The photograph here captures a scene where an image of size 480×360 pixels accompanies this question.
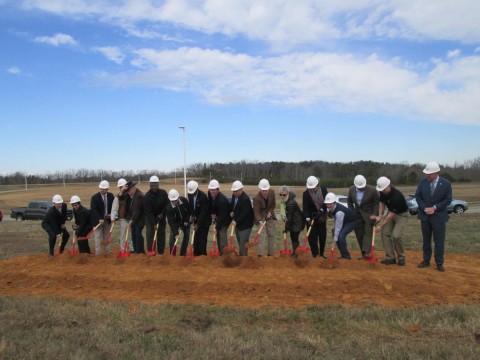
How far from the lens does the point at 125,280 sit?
770cm

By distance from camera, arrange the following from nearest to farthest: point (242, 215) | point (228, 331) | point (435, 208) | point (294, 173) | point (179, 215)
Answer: point (228, 331) < point (435, 208) < point (242, 215) < point (179, 215) < point (294, 173)

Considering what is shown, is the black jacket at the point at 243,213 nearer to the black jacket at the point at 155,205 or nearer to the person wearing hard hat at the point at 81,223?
the black jacket at the point at 155,205

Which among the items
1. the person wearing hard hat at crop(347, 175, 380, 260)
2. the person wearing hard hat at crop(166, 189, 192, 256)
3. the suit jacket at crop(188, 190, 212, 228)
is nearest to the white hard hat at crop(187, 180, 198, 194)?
the suit jacket at crop(188, 190, 212, 228)

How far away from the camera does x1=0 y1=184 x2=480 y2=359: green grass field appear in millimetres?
4500

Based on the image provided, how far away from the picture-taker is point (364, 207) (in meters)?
9.05

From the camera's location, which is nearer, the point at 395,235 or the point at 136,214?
the point at 395,235

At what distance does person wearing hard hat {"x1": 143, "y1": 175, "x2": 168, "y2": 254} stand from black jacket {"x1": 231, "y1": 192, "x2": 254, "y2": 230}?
182 cm

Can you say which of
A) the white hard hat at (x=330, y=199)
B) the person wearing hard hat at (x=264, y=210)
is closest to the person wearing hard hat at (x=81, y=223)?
the person wearing hard hat at (x=264, y=210)

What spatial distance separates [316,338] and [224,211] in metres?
4.89

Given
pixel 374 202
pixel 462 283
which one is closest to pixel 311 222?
pixel 374 202

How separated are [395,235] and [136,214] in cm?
569

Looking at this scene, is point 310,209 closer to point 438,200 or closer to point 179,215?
point 438,200

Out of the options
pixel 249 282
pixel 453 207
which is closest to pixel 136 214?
pixel 249 282

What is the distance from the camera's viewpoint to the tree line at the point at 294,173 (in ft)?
238
